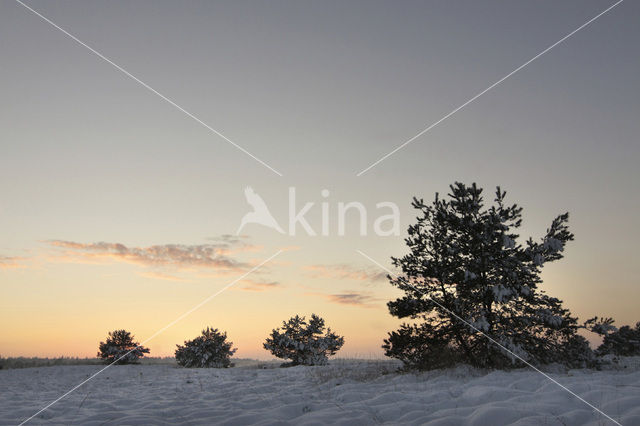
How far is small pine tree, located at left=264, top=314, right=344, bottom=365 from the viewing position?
24266 mm

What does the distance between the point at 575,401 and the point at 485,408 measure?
1634 mm

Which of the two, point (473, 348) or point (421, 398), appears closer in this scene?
point (421, 398)

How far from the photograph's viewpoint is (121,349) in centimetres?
2853

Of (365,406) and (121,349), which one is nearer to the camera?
(365,406)

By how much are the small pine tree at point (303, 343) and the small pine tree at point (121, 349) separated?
9779 millimetres

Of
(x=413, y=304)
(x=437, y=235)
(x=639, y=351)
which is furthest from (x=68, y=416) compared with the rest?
(x=639, y=351)

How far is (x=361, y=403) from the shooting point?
8.32m

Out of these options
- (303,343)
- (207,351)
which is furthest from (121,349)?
(303,343)

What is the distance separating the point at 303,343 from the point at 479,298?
1249 centimetres

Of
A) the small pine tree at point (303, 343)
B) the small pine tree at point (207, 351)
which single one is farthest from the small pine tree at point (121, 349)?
the small pine tree at point (303, 343)

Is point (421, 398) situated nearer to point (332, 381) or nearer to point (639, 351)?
point (332, 381)

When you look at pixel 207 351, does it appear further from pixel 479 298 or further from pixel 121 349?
pixel 479 298

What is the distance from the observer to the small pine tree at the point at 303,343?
24266mm

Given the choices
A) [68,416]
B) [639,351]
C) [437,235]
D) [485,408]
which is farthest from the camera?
[639,351]
